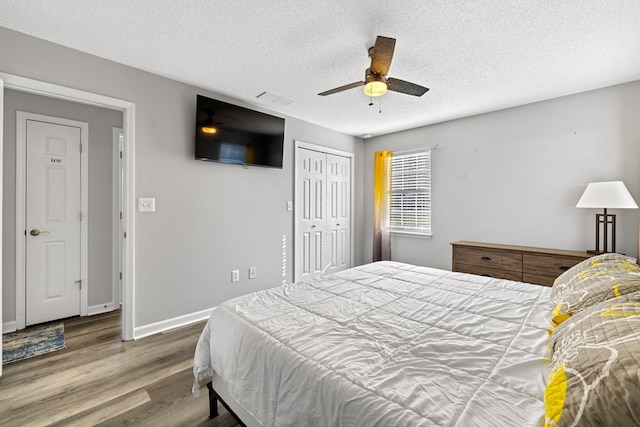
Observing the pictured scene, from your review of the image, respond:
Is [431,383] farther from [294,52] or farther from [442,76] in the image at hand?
[442,76]

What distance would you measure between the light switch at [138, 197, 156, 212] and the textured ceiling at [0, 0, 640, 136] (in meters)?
1.19

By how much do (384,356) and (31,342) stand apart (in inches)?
126

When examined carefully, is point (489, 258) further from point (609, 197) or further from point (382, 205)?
point (382, 205)

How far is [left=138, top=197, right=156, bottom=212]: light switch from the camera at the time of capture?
2.60 metres

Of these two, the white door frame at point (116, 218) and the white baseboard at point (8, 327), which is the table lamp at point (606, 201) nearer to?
the white door frame at point (116, 218)

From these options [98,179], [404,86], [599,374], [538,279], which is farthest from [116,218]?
[538,279]

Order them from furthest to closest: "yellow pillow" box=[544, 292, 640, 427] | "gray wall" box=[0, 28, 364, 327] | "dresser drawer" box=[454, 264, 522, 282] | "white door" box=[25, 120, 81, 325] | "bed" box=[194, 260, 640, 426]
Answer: "dresser drawer" box=[454, 264, 522, 282], "white door" box=[25, 120, 81, 325], "gray wall" box=[0, 28, 364, 327], "bed" box=[194, 260, 640, 426], "yellow pillow" box=[544, 292, 640, 427]

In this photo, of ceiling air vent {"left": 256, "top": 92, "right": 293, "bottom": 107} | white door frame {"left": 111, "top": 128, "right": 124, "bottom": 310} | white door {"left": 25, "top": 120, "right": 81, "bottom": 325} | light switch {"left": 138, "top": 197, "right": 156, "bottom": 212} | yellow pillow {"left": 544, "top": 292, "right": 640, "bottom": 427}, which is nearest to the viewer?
yellow pillow {"left": 544, "top": 292, "right": 640, "bottom": 427}

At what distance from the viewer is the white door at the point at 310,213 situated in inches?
158

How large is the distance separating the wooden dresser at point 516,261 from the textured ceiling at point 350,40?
167 centimetres

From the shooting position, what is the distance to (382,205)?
4.66 meters

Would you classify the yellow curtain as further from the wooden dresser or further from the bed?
the bed

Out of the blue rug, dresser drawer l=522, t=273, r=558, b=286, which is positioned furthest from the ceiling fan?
the blue rug

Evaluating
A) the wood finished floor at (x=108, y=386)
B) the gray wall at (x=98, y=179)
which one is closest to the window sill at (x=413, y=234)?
the wood finished floor at (x=108, y=386)
